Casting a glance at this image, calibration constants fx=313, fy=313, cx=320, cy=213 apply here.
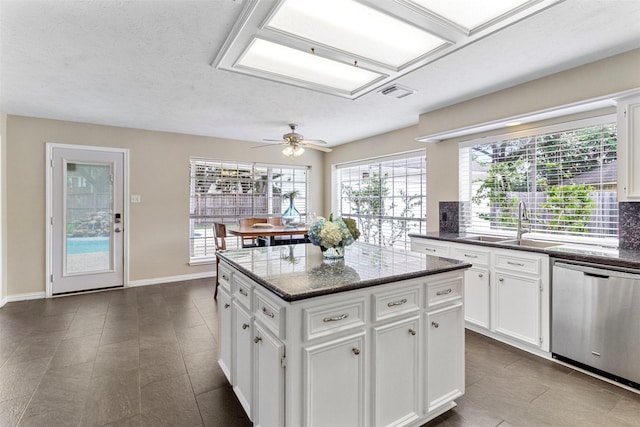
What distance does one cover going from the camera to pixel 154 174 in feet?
16.1

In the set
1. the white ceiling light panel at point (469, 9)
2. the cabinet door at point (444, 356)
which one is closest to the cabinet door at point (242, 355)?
the cabinet door at point (444, 356)

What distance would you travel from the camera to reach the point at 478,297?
10.0 feet

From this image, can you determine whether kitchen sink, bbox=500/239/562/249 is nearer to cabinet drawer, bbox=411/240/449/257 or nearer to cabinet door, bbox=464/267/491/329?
cabinet door, bbox=464/267/491/329

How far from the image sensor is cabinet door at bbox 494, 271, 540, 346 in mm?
2627

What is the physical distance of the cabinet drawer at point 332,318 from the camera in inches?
54.7

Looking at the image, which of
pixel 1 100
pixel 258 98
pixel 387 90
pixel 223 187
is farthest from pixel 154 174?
pixel 387 90

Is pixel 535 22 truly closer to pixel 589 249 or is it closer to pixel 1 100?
pixel 589 249

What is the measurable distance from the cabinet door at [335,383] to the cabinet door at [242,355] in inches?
19.0

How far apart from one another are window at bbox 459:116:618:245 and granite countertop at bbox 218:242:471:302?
5.87 feet

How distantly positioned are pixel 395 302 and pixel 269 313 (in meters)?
0.65

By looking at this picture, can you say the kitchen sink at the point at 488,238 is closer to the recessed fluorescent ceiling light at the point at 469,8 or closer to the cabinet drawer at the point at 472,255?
the cabinet drawer at the point at 472,255

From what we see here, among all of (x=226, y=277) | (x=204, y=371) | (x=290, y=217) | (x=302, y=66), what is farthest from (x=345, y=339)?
(x=290, y=217)

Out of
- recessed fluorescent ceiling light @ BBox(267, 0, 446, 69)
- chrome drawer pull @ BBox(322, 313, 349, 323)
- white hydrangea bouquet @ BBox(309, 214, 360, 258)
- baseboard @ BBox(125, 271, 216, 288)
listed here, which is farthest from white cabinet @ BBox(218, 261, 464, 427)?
baseboard @ BBox(125, 271, 216, 288)

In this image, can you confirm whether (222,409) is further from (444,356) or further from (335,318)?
(444,356)
